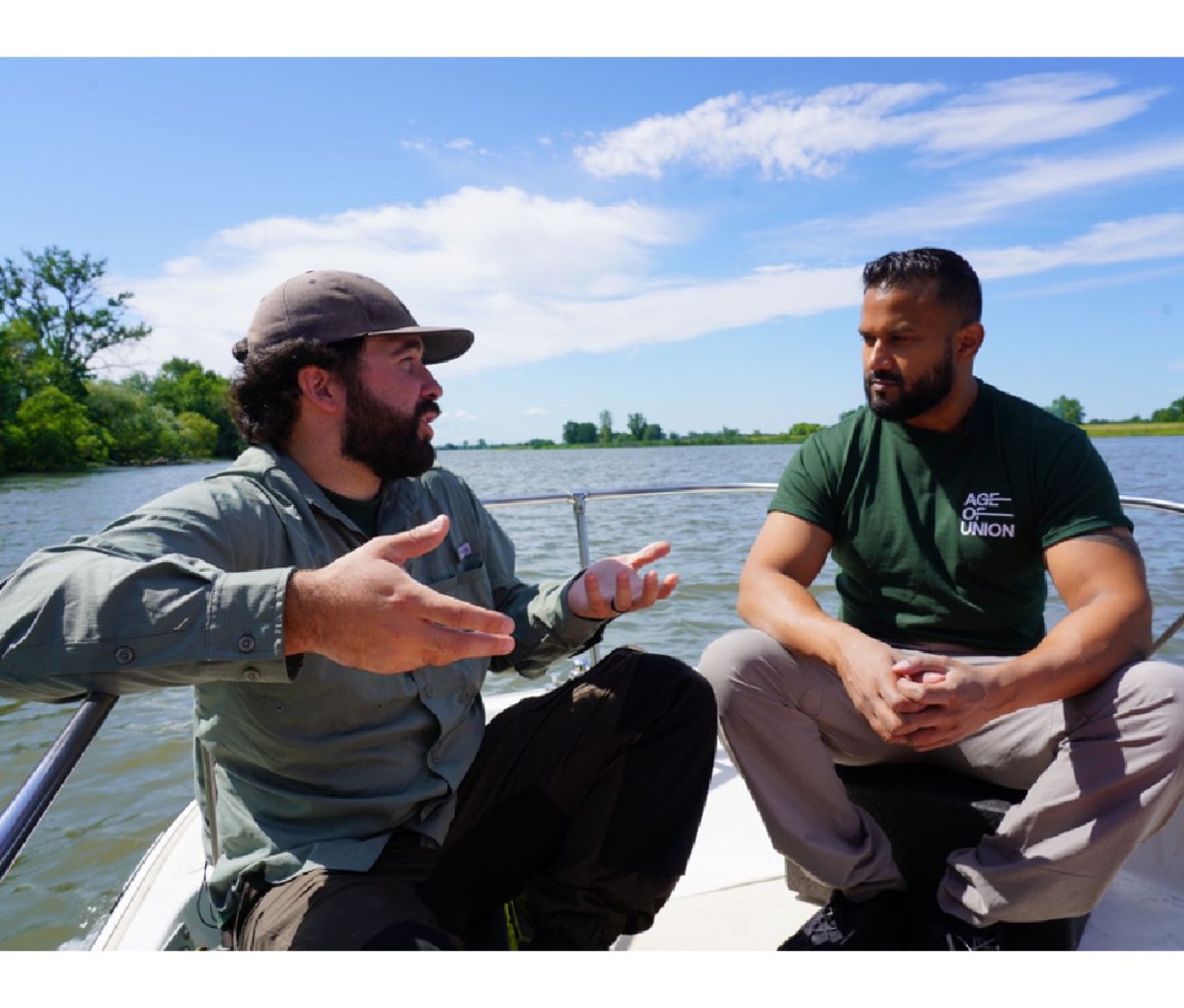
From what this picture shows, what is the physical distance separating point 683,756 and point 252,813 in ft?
2.27

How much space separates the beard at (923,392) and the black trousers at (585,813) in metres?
0.85

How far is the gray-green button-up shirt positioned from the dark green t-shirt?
0.75 m

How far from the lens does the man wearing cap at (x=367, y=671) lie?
1028mm

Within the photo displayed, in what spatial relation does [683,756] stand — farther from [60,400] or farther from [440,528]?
[60,400]

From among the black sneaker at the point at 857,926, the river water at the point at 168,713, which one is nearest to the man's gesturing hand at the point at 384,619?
the black sneaker at the point at 857,926

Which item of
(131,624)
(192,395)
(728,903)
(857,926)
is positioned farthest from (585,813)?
(192,395)

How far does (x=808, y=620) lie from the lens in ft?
6.05

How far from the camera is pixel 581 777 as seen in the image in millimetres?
1594

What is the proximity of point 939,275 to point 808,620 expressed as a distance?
87cm

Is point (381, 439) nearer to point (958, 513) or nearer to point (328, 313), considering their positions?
point (328, 313)

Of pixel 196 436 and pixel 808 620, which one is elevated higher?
pixel 196 436

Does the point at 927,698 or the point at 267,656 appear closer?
the point at 267,656
